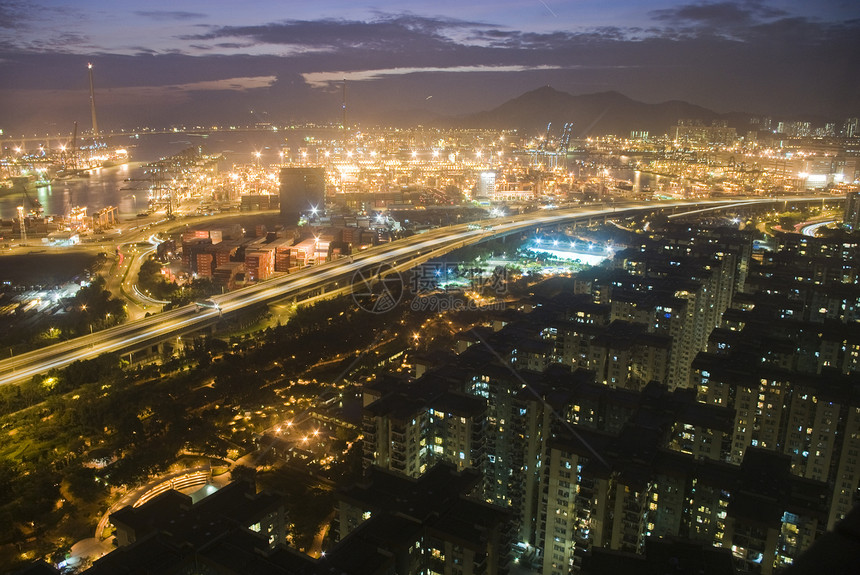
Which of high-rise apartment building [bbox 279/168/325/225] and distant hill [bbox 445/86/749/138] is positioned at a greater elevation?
distant hill [bbox 445/86/749/138]

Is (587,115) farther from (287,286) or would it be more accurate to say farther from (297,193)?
(287,286)

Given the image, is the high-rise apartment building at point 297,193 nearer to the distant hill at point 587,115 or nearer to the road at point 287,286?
the road at point 287,286

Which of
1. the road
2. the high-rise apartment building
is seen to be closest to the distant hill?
the road

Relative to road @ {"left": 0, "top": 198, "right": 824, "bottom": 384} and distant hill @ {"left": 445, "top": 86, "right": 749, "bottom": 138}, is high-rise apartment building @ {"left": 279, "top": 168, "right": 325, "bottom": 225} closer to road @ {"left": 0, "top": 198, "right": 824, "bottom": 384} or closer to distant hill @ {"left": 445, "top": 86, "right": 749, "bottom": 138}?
road @ {"left": 0, "top": 198, "right": 824, "bottom": 384}

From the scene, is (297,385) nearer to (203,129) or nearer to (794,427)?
(794,427)

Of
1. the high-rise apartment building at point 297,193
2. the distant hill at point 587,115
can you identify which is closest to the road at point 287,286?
the high-rise apartment building at point 297,193
